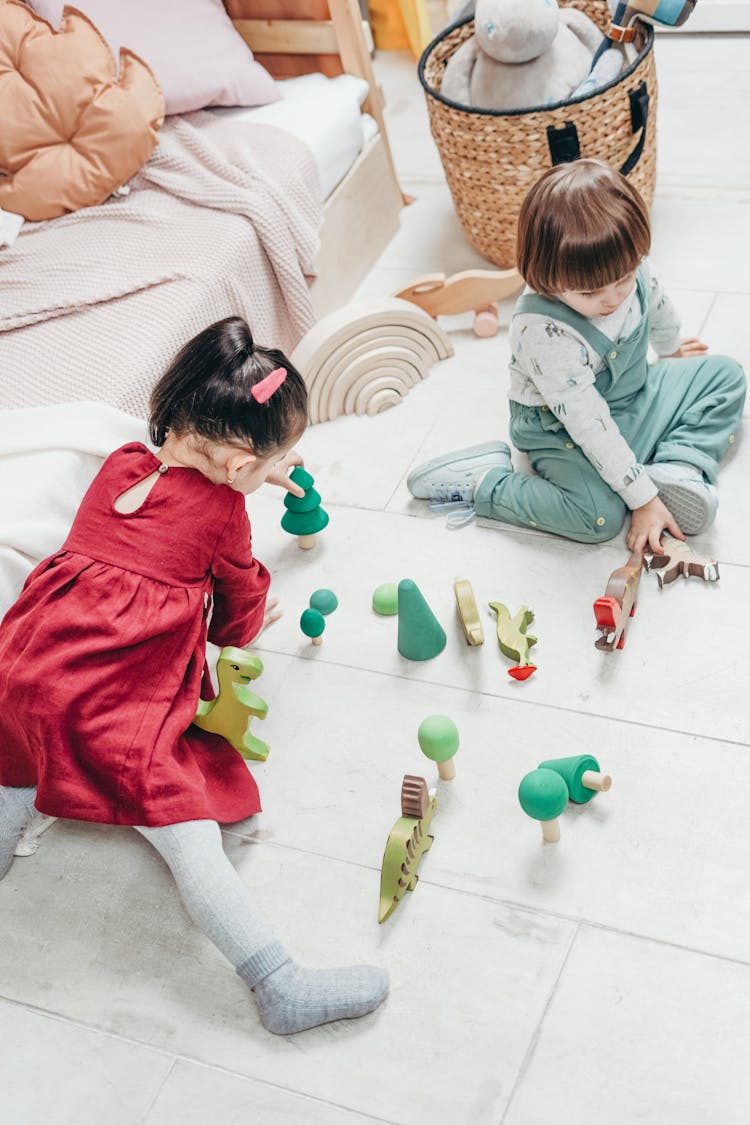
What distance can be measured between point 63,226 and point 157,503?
2.46 feet

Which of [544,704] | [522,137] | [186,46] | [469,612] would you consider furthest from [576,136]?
[544,704]

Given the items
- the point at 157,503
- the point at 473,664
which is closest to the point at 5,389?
the point at 157,503

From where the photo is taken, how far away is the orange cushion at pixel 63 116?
5.33 feet

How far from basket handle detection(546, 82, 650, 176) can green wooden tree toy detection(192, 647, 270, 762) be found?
925mm

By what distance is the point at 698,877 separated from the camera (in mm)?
1054

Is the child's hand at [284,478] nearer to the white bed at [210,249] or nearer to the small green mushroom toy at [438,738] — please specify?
the white bed at [210,249]

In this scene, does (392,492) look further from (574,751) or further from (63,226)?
(63,226)

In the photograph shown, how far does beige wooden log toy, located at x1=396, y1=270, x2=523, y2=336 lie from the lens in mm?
1779

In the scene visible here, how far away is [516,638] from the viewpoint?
128 cm

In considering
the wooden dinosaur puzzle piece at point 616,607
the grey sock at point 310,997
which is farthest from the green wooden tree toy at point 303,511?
the grey sock at point 310,997

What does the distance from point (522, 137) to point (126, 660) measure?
42.2 inches

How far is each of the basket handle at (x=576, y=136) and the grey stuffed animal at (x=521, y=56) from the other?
0.36 feet

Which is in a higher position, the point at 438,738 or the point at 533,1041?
the point at 438,738

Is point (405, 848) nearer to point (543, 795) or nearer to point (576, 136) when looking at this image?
point (543, 795)
